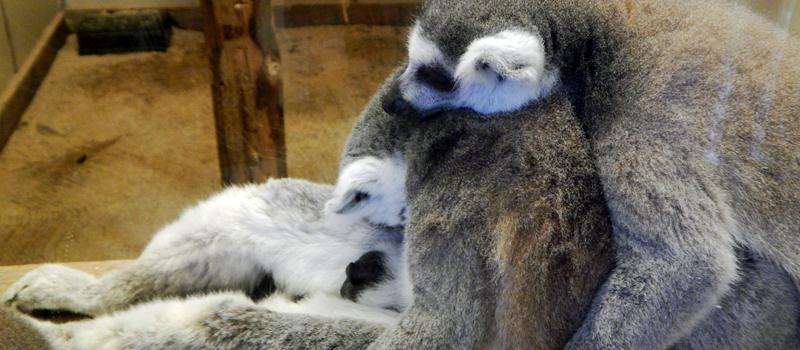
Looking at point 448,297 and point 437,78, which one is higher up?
point 437,78

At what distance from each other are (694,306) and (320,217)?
1328 millimetres

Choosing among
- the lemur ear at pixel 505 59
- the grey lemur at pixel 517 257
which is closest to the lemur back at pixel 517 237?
the grey lemur at pixel 517 257

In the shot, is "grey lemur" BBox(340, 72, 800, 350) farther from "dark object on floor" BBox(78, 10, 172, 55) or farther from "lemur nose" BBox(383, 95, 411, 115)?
"dark object on floor" BBox(78, 10, 172, 55)

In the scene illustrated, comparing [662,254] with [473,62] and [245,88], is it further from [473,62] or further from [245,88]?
[245,88]

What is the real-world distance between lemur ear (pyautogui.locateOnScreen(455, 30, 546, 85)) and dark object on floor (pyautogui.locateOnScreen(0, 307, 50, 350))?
1.43 m

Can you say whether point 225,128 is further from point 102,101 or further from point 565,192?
point 565,192

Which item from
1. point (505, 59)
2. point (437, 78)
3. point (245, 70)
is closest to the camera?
point (505, 59)

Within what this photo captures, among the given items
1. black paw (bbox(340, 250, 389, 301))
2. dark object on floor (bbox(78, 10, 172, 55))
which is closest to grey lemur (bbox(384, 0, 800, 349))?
black paw (bbox(340, 250, 389, 301))

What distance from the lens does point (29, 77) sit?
3.29m

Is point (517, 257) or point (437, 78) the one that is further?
point (437, 78)

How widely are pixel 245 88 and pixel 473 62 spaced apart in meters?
1.60

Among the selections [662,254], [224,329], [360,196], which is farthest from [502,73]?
[224,329]

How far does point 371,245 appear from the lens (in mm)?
2391

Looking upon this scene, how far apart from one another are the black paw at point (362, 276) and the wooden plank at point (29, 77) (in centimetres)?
203
